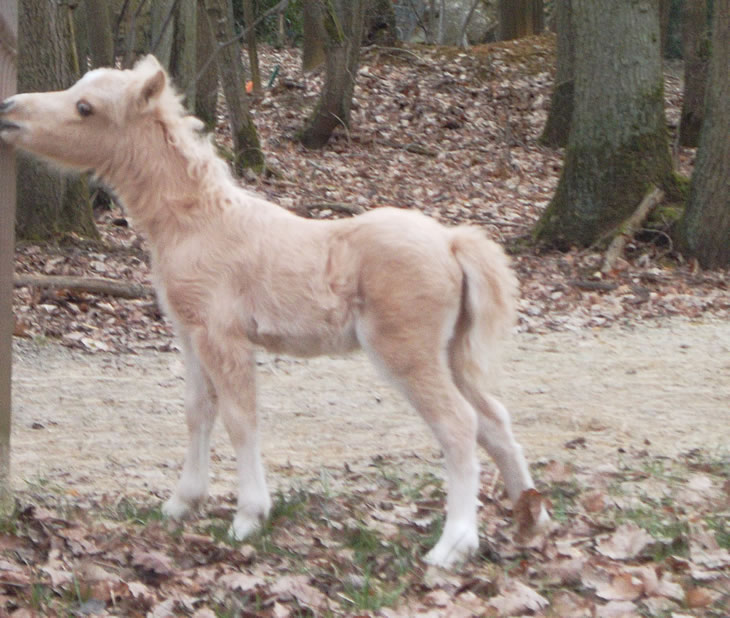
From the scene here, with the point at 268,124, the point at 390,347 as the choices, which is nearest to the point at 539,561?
the point at 390,347

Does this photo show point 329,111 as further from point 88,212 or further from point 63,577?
point 63,577

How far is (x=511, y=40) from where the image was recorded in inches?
936

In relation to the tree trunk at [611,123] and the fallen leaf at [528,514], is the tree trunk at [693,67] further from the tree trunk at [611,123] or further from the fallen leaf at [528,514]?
the fallen leaf at [528,514]

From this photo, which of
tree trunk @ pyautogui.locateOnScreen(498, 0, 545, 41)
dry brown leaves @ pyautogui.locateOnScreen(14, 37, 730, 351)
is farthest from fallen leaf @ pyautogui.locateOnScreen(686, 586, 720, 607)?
tree trunk @ pyautogui.locateOnScreen(498, 0, 545, 41)

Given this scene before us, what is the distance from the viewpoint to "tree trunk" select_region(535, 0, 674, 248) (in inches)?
475

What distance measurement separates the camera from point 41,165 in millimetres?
9578

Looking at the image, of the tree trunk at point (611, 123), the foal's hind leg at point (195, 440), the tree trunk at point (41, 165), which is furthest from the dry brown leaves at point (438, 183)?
the foal's hind leg at point (195, 440)

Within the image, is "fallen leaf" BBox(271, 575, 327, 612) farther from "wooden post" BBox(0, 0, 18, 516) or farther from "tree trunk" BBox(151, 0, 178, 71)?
"tree trunk" BBox(151, 0, 178, 71)

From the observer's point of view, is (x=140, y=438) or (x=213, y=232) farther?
(x=140, y=438)

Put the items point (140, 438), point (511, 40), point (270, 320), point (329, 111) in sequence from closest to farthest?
point (270, 320), point (140, 438), point (329, 111), point (511, 40)

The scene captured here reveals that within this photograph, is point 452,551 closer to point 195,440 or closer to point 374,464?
point 195,440

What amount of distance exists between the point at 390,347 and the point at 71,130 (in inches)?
69.9

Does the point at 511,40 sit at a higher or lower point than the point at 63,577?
higher

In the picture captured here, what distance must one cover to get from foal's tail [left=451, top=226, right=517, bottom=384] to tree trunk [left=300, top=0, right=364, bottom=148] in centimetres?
1302
